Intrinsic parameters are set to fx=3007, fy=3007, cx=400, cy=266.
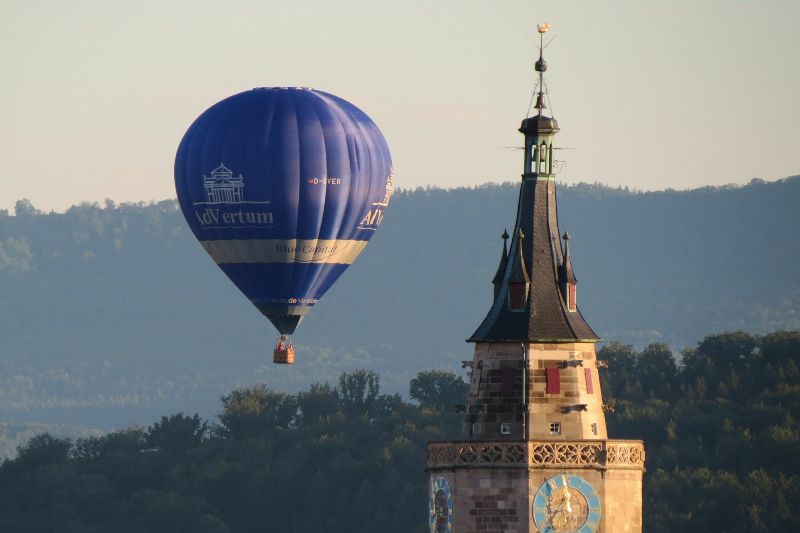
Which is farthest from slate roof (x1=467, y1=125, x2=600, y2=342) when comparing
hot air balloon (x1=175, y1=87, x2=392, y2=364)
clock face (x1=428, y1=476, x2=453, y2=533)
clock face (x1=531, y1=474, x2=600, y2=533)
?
hot air balloon (x1=175, y1=87, x2=392, y2=364)

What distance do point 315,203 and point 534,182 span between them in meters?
33.2

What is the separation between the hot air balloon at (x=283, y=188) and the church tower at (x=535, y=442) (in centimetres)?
3382

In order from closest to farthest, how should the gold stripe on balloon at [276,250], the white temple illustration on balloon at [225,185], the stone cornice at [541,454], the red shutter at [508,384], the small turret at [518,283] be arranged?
1. the stone cornice at [541,454]
2. the red shutter at [508,384]
3. the small turret at [518,283]
4. the white temple illustration on balloon at [225,185]
5. the gold stripe on balloon at [276,250]

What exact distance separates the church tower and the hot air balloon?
1331 inches

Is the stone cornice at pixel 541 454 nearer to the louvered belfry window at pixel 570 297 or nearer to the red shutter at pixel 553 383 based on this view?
the red shutter at pixel 553 383

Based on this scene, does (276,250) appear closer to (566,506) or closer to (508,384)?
(508,384)

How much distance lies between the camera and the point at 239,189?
125188 millimetres

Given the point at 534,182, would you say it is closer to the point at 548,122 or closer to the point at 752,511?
the point at 548,122

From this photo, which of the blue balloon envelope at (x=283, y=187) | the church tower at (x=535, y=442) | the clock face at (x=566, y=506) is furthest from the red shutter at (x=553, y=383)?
the blue balloon envelope at (x=283, y=187)

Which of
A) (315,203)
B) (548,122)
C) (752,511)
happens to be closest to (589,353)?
(548,122)

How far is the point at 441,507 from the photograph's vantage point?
92.1 meters

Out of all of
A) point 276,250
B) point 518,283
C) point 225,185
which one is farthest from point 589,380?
point 225,185

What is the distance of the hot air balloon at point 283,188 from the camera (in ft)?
411

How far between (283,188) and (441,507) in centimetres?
3527
